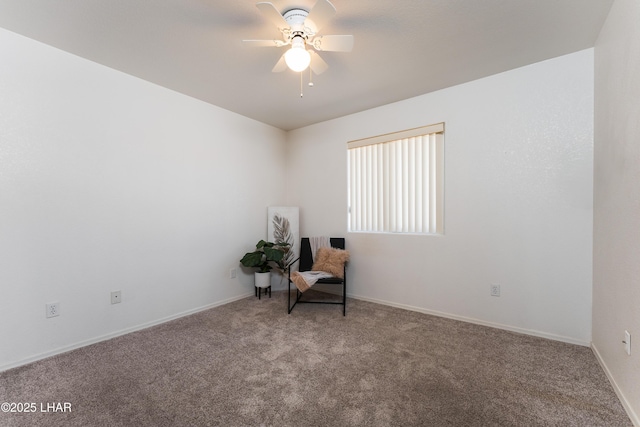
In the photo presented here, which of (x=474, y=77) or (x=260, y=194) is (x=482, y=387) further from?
(x=260, y=194)

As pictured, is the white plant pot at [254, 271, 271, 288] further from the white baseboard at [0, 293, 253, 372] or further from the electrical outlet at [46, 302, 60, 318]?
the electrical outlet at [46, 302, 60, 318]

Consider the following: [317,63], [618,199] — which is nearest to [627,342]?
[618,199]

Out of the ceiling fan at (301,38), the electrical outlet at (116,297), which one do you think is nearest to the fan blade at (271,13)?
the ceiling fan at (301,38)

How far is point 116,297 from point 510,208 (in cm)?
394

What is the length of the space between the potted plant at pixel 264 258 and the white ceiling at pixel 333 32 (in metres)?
1.95

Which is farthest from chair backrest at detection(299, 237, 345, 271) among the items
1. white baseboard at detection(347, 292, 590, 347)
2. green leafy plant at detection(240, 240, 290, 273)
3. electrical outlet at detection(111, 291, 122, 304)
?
electrical outlet at detection(111, 291, 122, 304)

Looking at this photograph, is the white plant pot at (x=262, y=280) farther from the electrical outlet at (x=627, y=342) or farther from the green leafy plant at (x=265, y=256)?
the electrical outlet at (x=627, y=342)

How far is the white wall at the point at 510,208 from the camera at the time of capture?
231cm

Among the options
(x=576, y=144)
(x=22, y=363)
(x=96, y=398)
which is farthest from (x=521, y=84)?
(x=22, y=363)

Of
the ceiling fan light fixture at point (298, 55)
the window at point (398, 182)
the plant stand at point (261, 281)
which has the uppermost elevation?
the ceiling fan light fixture at point (298, 55)

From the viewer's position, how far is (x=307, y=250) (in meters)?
3.80

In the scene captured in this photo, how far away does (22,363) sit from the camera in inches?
80.6

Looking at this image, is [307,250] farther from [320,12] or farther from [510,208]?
[320,12]

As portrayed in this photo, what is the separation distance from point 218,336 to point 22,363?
142 cm
